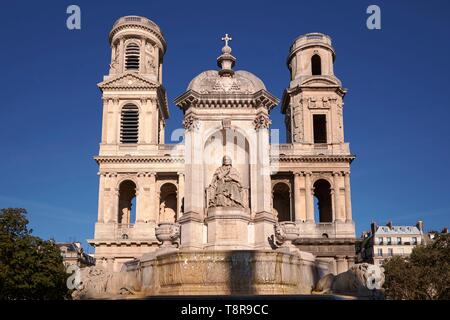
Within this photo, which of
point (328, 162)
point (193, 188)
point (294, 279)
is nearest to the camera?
point (294, 279)

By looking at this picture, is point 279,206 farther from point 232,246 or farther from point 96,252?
point 232,246

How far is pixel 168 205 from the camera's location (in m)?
65.5

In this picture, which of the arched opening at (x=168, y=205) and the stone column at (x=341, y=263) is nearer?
the stone column at (x=341, y=263)

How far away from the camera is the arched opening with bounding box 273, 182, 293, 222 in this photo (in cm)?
6398

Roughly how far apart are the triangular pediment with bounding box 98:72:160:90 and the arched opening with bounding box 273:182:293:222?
736 inches

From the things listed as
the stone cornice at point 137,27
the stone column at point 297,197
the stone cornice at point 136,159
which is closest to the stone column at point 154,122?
the stone cornice at point 136,159

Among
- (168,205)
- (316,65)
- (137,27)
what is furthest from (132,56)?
(316,65)

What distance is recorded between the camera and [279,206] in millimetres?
65750

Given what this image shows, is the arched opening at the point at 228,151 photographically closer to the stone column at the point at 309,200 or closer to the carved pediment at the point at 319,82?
the stone column at the point at 309,200

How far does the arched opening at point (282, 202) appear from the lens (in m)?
64.0

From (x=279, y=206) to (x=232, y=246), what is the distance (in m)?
44.6

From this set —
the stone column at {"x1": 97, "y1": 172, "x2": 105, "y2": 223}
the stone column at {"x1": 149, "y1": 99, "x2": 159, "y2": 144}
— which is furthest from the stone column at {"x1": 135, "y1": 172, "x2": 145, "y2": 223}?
the stone column at {"x1": 149, "y1": 99, "x2": 159, "y2": 144}

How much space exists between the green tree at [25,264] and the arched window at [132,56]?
2693 centimetres

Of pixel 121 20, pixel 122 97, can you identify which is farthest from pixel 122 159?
pixel 121 20
